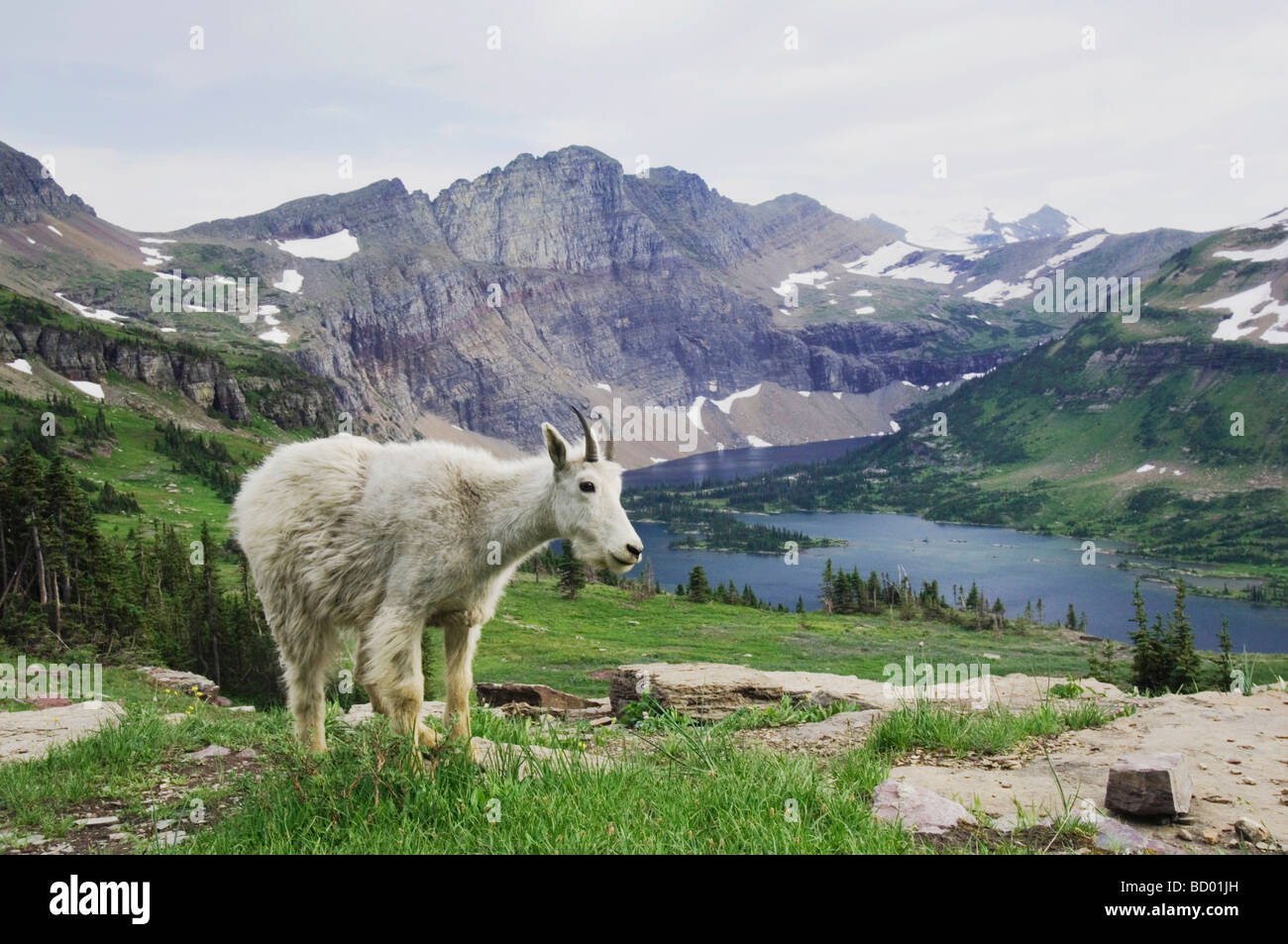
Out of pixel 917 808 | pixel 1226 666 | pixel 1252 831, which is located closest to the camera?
pixel 1252 831

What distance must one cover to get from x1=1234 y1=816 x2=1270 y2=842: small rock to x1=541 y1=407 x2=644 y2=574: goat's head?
514 centimetres

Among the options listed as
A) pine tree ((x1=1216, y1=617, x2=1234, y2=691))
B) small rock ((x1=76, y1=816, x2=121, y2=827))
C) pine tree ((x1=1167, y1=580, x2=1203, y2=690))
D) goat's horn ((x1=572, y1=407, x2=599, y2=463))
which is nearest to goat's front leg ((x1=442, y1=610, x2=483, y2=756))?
goat's horn ((x1=572, y1=407, x2=599, y2=463))

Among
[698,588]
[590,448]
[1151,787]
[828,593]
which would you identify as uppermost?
[590,448]

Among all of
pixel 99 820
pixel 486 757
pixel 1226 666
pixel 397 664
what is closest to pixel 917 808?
pixel 486 757

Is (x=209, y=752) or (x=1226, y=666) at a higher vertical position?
(x=209, y=752)

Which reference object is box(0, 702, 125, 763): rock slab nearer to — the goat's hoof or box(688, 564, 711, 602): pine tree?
the goat's hoof

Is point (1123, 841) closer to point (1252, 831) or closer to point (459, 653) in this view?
point (1252, 831)

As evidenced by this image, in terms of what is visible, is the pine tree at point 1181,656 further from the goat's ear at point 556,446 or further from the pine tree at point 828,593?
the pine tree at point 828,593

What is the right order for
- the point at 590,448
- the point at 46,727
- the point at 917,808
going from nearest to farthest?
the point at 917,808, the point at 590,448, the point at 46,727

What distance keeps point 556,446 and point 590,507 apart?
723 mm

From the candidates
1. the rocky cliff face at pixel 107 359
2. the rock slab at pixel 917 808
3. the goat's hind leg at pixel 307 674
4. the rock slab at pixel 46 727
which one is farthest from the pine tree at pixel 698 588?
the rocky cliff face at pixel 107 359

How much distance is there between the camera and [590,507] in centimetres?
834

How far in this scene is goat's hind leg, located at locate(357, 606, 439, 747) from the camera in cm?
786
